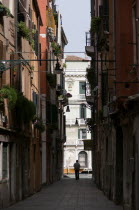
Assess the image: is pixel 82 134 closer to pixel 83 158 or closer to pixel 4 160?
pixel 83 158

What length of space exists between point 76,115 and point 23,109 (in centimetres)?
7010

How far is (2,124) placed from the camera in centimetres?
2661

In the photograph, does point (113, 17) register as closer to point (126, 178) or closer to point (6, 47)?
point (6, 47)

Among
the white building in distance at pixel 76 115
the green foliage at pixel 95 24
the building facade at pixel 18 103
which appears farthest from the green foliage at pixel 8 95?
the white building in distance at pixel 76 115

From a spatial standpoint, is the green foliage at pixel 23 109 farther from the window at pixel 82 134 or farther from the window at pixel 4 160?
the window at pixel 82 134

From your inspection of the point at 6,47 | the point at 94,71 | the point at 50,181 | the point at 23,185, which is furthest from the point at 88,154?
the point at 6,47

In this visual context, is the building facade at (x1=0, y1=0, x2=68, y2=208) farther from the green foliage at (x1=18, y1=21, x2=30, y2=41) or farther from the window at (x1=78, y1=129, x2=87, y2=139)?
the window at (x1=78, y1=129, x2=87, y2=139)

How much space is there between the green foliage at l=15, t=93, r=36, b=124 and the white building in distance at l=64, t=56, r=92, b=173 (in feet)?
219

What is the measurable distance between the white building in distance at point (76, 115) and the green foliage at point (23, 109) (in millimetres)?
66622

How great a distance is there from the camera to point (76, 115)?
331ft

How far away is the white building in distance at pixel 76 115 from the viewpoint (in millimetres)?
99312

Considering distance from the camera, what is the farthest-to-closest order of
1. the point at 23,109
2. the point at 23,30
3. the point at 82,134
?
the point at 82,134 → the point at 23,30 → the point at 23,109

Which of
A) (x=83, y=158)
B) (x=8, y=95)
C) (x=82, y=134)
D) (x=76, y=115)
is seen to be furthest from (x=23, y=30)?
(x=83, y=158)

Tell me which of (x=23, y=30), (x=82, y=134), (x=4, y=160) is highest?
(x=23, y=30)
